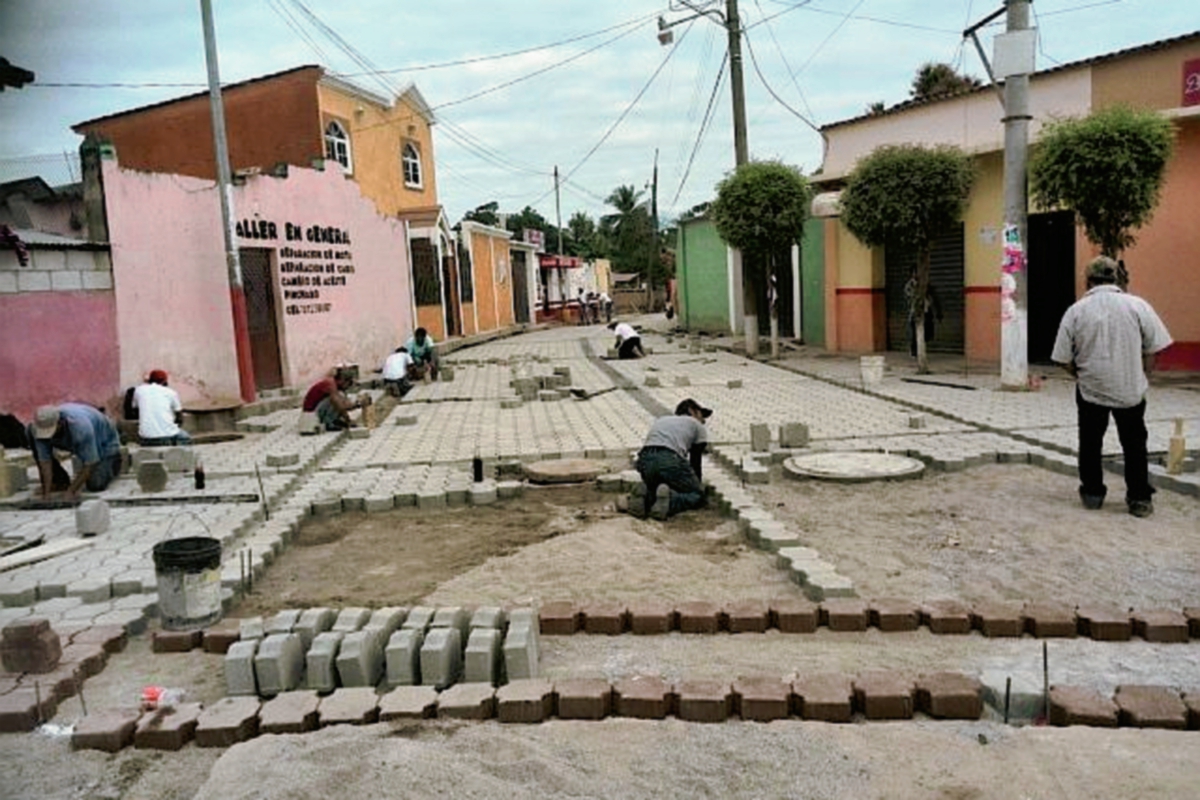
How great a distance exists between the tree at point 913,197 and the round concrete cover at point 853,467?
6.50 metres

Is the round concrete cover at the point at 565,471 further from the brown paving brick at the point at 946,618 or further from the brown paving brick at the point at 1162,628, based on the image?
the brown paving brick at the point at 1162,628

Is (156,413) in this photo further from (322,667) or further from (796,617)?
(796,617)

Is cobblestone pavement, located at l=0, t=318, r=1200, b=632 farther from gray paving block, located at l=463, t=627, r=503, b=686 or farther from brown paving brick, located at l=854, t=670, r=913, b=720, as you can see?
gray paving block, located at l=463, t=627, r=503, b=686

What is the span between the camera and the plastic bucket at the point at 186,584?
484 cm

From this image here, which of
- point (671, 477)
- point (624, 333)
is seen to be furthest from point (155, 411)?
point (624, 333)

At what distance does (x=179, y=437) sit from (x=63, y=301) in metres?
2.24

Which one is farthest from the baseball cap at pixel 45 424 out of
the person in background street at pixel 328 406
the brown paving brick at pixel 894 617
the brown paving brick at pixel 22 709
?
the brown paving brick at pixel 894 617

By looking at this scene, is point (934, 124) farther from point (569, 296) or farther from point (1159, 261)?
point (569, 296)

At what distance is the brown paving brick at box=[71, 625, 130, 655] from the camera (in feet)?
15.3

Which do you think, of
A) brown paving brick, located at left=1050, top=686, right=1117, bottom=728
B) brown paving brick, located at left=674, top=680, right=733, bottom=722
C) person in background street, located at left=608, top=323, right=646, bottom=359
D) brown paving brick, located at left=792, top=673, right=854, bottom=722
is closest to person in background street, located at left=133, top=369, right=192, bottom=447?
brown paving brick, located at left=674, top=680, right=733, bottom=722

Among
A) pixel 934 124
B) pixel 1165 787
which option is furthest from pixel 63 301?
pixel 934 124

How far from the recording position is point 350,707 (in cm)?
377

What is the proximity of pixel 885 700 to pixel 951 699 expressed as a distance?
0.25 metres

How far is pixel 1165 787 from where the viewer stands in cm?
303
